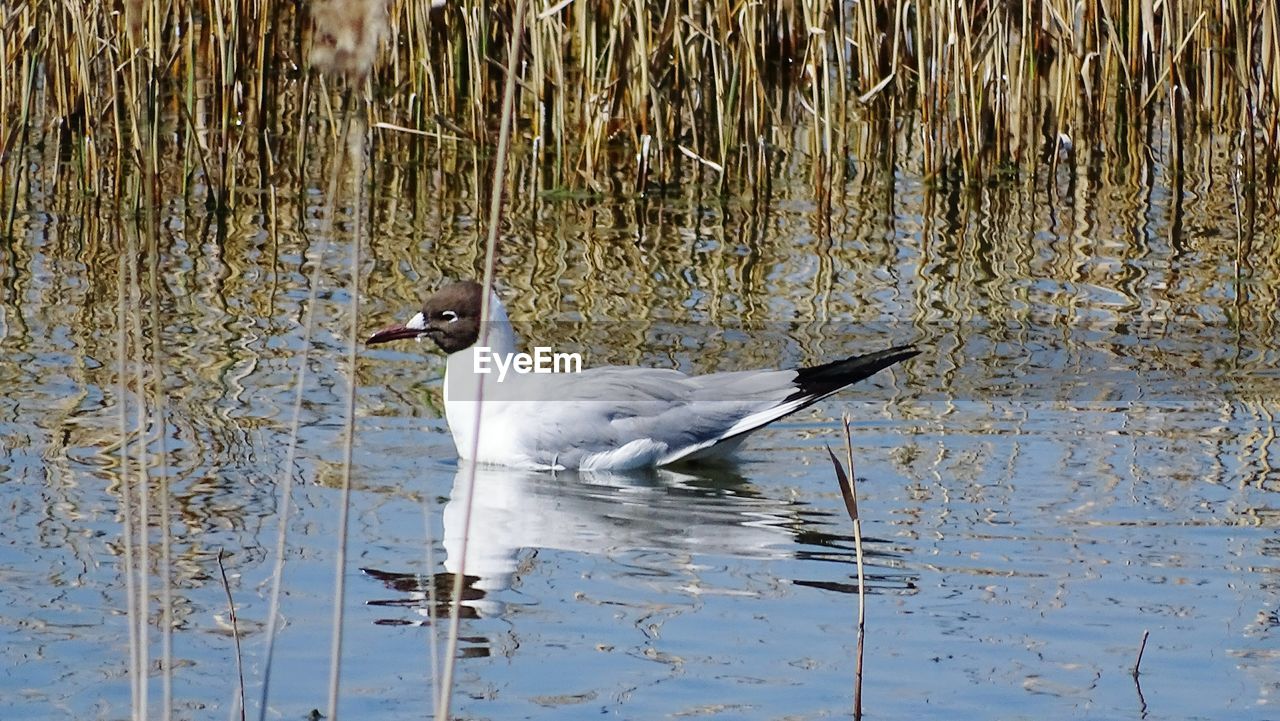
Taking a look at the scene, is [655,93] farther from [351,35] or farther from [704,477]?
[351,35]

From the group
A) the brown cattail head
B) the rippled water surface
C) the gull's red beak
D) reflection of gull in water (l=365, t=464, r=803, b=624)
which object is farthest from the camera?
the gull's red beak

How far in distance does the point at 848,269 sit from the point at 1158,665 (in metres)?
4.29

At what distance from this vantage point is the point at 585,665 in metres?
4.07

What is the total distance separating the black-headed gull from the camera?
5.97 m

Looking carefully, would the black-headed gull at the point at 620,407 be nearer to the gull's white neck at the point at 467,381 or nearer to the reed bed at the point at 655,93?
the gull's white neck at the point at 467,381

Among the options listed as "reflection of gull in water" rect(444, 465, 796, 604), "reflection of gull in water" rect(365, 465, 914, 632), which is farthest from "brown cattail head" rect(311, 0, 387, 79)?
"reflection of gull in water" rect(444, 465, 796, 604)

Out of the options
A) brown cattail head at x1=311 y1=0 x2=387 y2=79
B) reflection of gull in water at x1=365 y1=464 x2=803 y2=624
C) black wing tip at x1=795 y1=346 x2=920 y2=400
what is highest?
brown cattail head at x1=311 y1=0 x2=387 y2=79

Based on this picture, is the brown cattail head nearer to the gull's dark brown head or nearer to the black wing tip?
the black wing tip

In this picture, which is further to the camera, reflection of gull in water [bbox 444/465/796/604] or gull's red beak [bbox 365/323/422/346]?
gull's red beak [bbox 365/323/422/346]

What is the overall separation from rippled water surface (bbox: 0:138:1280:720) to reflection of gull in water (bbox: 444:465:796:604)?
0.02 m

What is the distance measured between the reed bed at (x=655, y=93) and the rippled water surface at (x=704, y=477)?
1.04ft

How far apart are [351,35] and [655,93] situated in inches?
265

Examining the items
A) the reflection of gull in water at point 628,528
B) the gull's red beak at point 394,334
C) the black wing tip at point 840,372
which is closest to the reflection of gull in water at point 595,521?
the reflection of gull in water at point 628,528

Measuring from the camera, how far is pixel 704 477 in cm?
607
